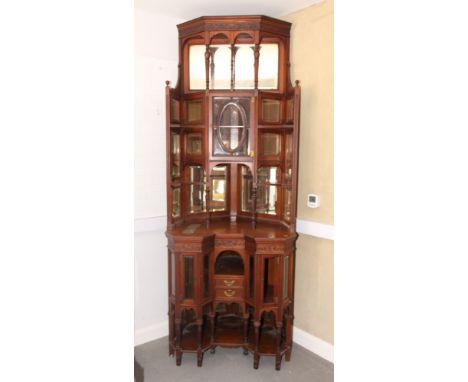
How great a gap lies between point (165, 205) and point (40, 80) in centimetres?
256

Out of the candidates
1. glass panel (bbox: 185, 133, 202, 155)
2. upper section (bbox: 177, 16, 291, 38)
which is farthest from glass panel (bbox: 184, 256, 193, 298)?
upper section (bbox: 177, 16, 291, 38)

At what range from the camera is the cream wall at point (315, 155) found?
2.55 metres

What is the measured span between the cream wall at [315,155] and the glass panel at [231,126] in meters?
0.47

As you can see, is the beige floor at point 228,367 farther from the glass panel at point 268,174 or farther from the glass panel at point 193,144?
the glass panel at point 193,144

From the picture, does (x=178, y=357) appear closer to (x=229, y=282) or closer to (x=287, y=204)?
(x=229, y=282)

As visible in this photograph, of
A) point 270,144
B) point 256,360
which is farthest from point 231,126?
point 256,360

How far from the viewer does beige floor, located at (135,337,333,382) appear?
2428mm

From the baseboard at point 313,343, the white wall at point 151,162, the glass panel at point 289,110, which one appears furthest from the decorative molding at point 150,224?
the baseboard at point 313,343

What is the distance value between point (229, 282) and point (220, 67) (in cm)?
164

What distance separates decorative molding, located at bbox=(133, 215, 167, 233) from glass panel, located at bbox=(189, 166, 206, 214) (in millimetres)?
251

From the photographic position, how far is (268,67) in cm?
275

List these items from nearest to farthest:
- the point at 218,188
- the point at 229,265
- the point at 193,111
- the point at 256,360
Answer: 1. the point at 256,360
2. the point at 229,265
3. the point at 193,111
4. the point at 218,188
